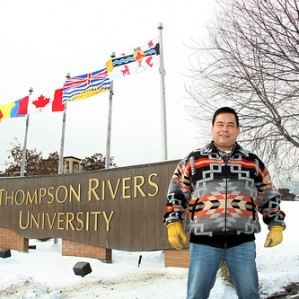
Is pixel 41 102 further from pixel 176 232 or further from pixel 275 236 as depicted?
pixel 275 236

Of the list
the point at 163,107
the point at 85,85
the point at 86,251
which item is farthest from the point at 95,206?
the point at 85,85

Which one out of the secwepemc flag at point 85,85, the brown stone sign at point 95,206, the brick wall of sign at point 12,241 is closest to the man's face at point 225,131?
the brown stone sign at point 95,206

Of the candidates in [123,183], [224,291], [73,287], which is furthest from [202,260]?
[123,183]

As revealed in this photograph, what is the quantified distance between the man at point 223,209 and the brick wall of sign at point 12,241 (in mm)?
6800

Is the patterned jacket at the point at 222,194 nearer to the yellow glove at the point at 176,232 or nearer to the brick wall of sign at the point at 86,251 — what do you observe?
the yellow glove at the point at 176,232

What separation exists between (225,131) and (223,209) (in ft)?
1.75

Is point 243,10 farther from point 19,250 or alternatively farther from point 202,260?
point 19,250

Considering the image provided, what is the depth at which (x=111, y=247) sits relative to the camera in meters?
6.45

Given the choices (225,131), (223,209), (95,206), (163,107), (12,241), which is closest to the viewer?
(223,209)

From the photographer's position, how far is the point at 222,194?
2203 millimetres

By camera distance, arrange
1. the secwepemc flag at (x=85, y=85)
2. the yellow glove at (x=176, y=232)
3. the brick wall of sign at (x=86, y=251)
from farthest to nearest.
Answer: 1. the secwepemc flag at (x=85, y=85)
2. the brick wall of sign at (x=86, y=251)
3. the yellow glove at (x=176, y=232)

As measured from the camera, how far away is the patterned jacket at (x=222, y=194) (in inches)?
85.7

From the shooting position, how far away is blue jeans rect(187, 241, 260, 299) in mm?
2141

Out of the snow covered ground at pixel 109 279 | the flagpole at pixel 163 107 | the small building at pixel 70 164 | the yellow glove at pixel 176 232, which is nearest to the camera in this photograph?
the yellow glove at pixel 176 232
